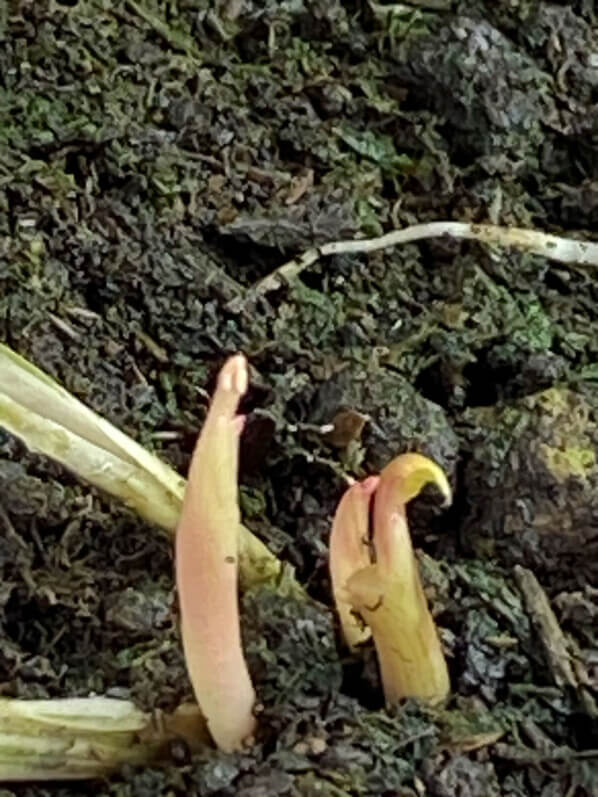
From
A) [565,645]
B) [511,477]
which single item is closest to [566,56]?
[511,477]

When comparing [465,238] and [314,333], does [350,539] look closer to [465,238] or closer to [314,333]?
[314,333]

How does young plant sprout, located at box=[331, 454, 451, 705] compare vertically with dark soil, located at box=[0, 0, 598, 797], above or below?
below

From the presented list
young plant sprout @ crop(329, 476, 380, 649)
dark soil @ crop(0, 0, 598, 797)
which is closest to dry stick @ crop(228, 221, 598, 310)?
dark soil @ crop(0, 0, 598, 797)

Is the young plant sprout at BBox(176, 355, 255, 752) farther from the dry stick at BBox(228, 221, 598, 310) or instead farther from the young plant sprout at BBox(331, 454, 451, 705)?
the dry stick at BBox(228, 221, 598, 310)

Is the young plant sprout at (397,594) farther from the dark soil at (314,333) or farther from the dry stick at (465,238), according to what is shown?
the dry stick at (465,238)

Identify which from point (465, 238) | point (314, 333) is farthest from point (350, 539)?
point (465, 238)
